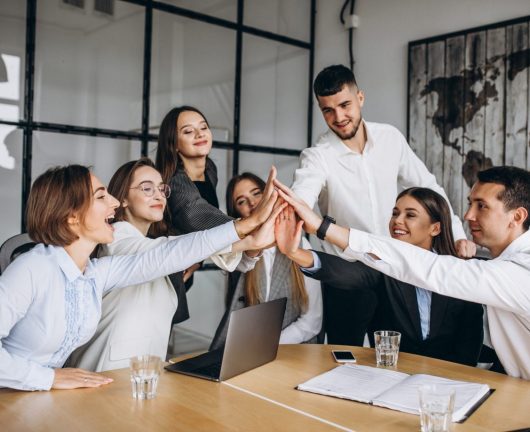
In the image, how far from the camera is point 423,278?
175cm

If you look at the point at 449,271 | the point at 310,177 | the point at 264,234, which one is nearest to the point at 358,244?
the point at 449,271

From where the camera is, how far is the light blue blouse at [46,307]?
4.65ft

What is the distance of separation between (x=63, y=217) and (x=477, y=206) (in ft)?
4.52

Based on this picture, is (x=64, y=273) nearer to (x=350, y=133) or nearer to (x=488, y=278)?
(x=488, y=278)

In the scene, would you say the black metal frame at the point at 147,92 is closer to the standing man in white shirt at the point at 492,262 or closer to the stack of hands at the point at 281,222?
the stack of hands at the point at 281,222

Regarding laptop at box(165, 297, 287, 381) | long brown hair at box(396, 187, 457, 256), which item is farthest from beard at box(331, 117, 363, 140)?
laptop at box(165, 297, 287, 381)

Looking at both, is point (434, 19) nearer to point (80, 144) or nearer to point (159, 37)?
point (159, 37)

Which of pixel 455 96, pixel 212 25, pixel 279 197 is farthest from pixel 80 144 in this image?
Result: pixel 455 96

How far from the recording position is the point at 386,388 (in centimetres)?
146

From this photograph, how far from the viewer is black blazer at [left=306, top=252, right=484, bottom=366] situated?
7.06 feet

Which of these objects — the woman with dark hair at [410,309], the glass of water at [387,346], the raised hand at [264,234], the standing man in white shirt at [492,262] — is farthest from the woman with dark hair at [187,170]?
the glass of water at [387,346]

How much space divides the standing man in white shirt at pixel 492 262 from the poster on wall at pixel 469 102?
6.12 ft

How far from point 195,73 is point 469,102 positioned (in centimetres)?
201

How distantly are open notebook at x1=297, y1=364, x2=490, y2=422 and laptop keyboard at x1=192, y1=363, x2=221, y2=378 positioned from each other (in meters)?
0.23
